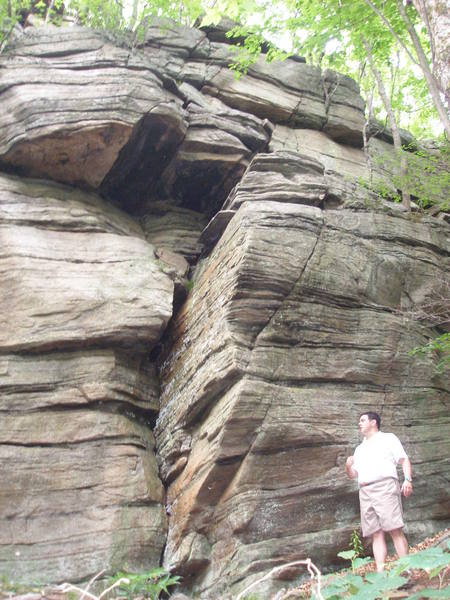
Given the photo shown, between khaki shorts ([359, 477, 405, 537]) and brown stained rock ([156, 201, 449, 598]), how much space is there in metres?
1.17

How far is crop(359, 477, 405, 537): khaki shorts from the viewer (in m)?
7.18

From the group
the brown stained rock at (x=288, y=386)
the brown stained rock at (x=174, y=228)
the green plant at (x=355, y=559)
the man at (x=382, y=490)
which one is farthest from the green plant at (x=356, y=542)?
the brown stained rock at (x=174, y=228)

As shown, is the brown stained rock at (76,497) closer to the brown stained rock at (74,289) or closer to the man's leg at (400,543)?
the brown stained rock at (74,289)

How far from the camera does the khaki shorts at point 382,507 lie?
718cm

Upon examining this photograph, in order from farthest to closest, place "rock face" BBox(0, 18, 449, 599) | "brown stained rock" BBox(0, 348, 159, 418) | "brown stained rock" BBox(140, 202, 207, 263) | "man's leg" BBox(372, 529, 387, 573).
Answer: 1. "brown stained rock" BBox(140, 202, 207, 263)
2. "brown stained rock" BBox(0, 348, 159, 418)
3. "rock face" BBox(0, 18, 449, 599)
4. "man's leg" BBox(372, 529, 387, 573)

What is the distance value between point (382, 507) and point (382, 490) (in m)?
0.20

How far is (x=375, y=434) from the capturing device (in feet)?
25.6

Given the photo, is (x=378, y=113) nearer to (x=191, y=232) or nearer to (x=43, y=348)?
(x=191, y=232)

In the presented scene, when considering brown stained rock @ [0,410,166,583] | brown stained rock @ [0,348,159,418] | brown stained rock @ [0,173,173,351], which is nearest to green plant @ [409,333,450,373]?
brown stained rock @ [0,173,173,351]

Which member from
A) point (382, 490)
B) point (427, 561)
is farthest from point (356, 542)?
point (427, 561)

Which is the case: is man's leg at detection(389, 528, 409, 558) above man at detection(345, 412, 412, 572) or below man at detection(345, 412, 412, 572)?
below

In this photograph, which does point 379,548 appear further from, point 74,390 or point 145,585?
point 74,390

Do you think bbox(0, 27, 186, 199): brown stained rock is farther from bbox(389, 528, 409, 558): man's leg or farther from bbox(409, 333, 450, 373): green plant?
bbox(389, 528, 409, 558): man's leg

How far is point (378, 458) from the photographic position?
7.42m
